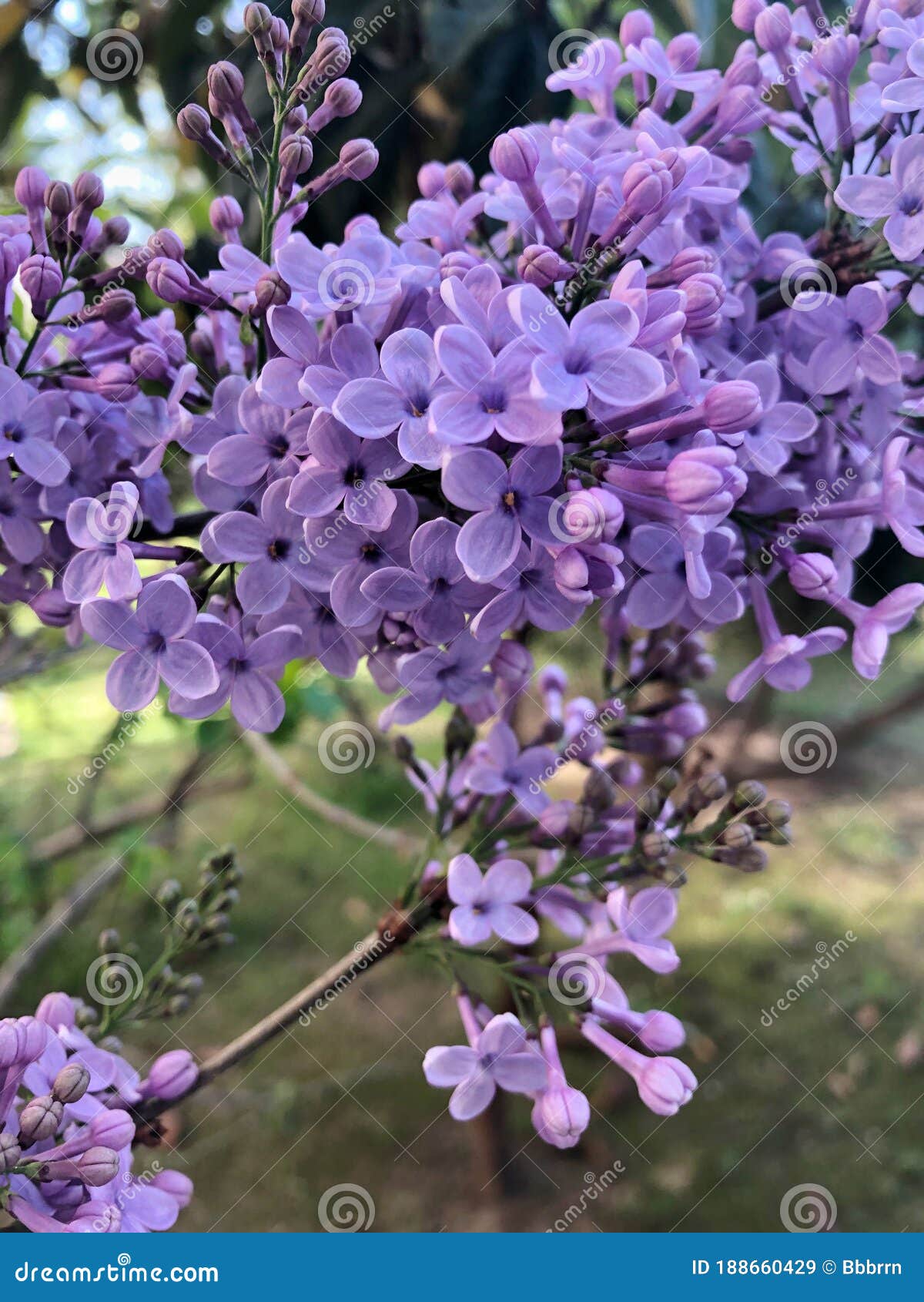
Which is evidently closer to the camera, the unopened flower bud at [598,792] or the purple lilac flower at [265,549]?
the purple lilac flower at [265,549]

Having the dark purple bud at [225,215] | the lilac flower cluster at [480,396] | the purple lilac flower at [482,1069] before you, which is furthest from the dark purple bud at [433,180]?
the purple lilac flower at [482,1069]

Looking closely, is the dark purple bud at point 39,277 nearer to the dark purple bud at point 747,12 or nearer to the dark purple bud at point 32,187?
the dark purple bud at point 32,187

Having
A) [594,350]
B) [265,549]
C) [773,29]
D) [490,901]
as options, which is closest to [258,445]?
[265,549]

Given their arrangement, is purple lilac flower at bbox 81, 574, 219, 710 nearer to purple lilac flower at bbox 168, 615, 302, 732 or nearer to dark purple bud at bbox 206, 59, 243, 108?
purple lilac flower at bbox 168, 615, 302, 732

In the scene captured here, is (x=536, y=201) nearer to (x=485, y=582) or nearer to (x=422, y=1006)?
(x=485, y=582)

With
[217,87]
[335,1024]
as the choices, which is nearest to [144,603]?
[217,87]

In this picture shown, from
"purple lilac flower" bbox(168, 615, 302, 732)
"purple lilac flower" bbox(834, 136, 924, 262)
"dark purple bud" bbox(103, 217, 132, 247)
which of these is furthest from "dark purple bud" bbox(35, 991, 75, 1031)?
"purple lilac flower" bbox(834, 136, 924, 262)

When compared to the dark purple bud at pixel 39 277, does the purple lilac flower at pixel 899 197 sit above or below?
below

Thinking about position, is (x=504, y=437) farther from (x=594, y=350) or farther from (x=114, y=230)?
(x=114, y=230)
